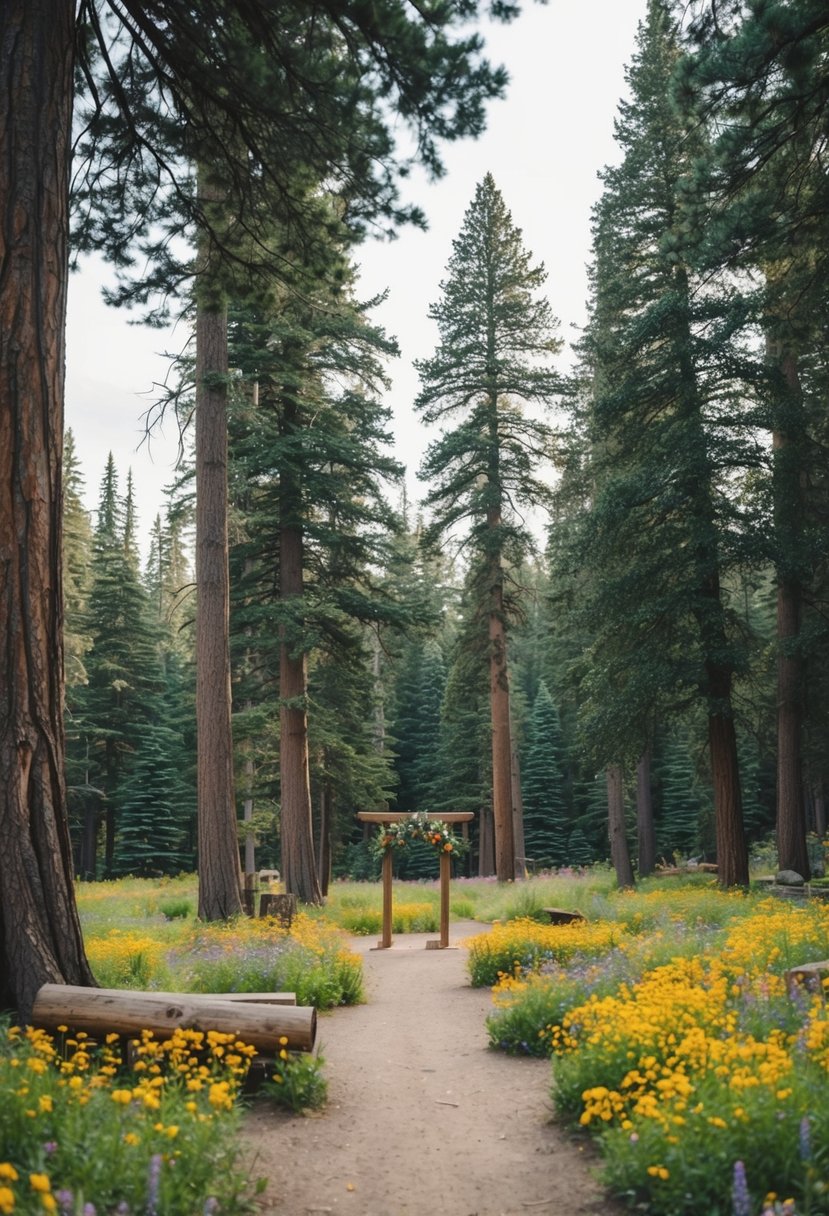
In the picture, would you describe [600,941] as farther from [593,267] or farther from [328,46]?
[593,267]

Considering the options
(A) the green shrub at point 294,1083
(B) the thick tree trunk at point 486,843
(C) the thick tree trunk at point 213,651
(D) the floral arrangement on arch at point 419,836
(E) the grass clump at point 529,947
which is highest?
(C) the thick tree trunk at point 213,651

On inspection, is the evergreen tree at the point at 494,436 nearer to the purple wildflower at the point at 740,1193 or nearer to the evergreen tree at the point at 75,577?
the evergreen tree at the point at 75,577

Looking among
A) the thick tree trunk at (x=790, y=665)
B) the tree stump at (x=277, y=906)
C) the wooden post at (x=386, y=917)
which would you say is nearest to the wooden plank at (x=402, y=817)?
the wooden post at (x=386, y=917)

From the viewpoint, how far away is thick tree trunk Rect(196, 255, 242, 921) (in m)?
11.6

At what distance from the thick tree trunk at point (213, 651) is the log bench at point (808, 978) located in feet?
24.4

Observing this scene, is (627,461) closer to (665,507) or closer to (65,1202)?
(665,507)

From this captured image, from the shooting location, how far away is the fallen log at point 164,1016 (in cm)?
489

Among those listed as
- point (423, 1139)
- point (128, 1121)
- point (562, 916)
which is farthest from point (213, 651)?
point (128, 1121)

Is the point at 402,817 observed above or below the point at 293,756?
below

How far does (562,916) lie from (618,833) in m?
10.9

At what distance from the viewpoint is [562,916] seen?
12.9 metres

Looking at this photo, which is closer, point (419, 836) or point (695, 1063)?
point (695, 1063)

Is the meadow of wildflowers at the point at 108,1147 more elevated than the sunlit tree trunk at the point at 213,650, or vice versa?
the sunlit tree trunk at the point at 213,650

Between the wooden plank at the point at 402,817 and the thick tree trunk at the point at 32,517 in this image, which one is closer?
the thick tree trunk at the point at 32,517
